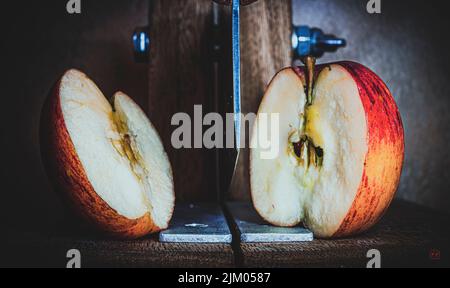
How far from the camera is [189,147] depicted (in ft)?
3.22

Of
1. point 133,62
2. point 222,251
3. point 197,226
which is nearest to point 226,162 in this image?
point 197,226

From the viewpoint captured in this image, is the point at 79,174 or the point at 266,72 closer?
the point at 79,174

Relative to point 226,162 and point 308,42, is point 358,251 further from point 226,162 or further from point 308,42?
point 308,42

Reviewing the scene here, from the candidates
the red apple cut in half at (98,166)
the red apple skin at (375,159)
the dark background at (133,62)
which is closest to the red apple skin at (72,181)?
the red apple cut in half at (98,166)

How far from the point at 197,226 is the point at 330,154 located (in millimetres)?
200

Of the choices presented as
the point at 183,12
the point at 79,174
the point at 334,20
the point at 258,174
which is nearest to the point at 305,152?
the point at 258,174

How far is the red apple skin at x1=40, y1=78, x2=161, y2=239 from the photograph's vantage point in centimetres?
61

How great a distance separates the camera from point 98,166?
625 mm

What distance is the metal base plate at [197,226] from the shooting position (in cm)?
64

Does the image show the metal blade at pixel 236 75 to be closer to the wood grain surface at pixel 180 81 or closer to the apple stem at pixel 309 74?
the apple stem at pixel 309 74
